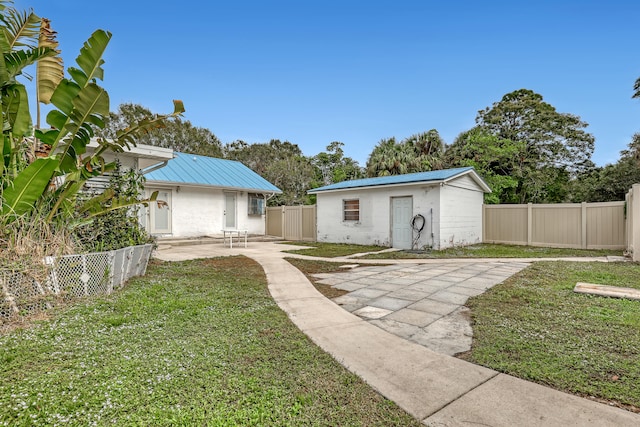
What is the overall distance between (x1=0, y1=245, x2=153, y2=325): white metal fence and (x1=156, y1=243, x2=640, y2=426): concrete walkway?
3135 mm

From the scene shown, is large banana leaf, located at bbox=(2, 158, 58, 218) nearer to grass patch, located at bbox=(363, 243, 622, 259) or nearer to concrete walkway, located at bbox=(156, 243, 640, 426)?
concrete walkway, located at bbox=(156, 243, 640, 426)

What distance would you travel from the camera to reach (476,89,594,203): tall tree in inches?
807

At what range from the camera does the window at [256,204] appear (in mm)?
17094

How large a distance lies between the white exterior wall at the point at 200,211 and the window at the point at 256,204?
0.25 meters

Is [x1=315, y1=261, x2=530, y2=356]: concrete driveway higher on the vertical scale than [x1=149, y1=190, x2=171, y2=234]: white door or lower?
lower

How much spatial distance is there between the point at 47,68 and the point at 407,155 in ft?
66.9

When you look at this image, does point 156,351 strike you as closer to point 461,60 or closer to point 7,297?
point 7,297

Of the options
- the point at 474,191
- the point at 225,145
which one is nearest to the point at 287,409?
the point at 474,191

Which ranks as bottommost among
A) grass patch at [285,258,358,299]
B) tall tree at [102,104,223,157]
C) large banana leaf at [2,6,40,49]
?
grass patch at [285,258,358,299]

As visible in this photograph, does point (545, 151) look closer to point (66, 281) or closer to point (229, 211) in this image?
point (229, 211)

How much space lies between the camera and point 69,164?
4.68 meters

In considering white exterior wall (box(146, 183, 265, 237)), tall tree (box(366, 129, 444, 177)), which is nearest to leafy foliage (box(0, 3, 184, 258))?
white exterior wall (box(146, 183, 265, 237))

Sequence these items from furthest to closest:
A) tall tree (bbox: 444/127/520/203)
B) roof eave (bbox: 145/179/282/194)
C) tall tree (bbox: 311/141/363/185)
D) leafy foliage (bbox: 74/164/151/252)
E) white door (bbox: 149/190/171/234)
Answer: tall tree (bbox: 311/141/363/185) → tall tree (bbox: 444/127/520/203) → white door (bbox: 149/190/171/234) → roof eave (bbox: 145/179/282/194) → leafy foliage (bbox: 74/164/151/252)

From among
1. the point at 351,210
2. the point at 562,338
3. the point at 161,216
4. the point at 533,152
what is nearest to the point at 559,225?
the point at 351,210
